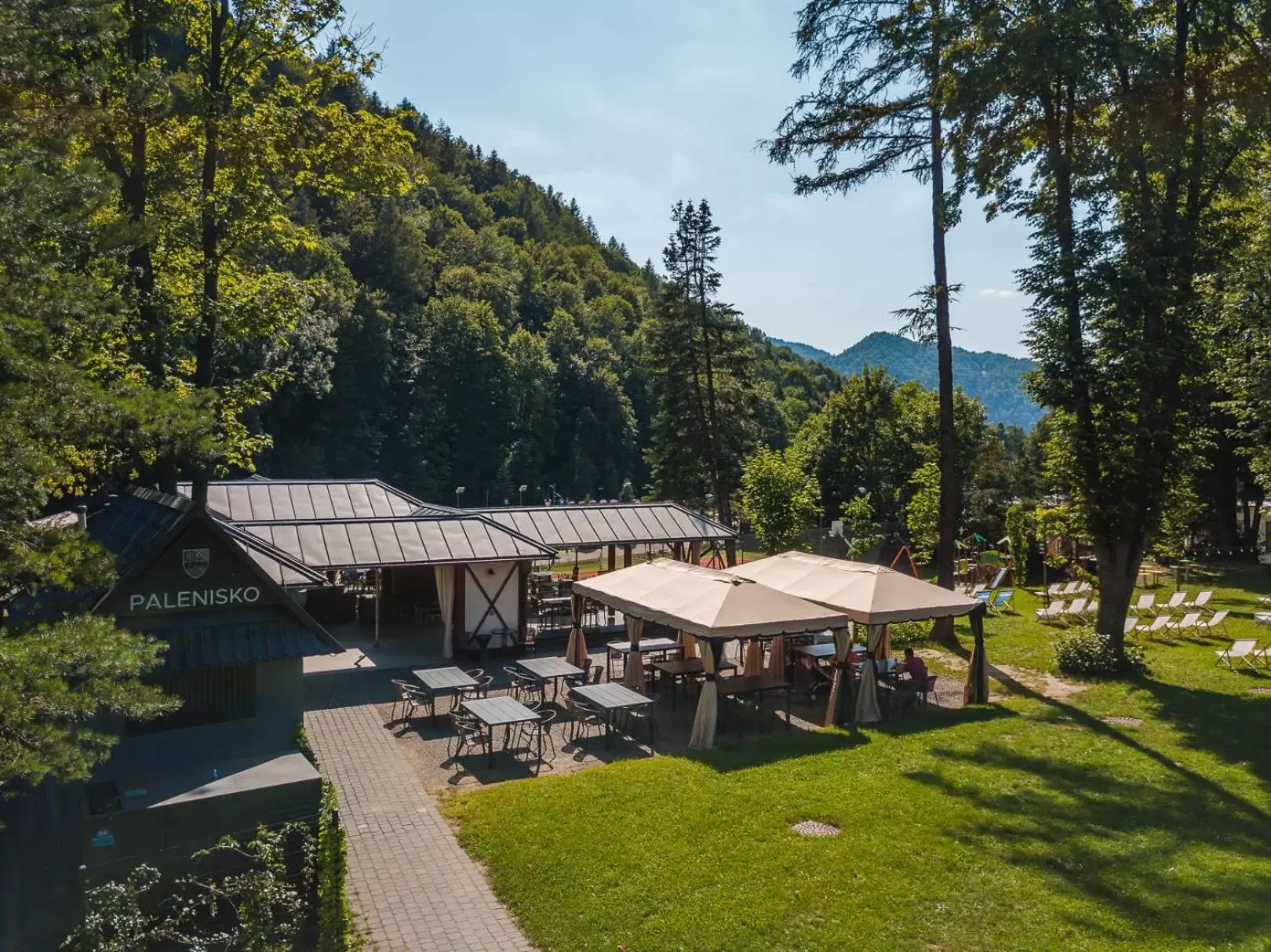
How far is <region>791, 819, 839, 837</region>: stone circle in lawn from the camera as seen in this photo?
905 cm

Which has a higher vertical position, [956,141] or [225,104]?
[956,141]

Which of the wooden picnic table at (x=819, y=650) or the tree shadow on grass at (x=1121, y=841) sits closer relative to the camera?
the tree shadow on grass at (x=1121, y=841)

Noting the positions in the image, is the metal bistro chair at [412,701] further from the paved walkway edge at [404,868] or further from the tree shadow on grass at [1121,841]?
the tree shadow on grass at [1121,841]

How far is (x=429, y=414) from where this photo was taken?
66.6 metres

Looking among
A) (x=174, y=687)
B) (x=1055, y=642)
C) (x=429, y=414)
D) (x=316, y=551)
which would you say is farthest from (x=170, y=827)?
(x=429, y=414)

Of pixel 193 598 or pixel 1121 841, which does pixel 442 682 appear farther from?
pixel 1121 841

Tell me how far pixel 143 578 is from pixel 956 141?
1661cm

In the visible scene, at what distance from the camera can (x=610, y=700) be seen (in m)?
12.5

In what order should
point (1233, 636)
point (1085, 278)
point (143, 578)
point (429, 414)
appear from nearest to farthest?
1. point (143, 578)
2. point (1085, 278)
3. point (1233, 636)
4. point (429, 414)

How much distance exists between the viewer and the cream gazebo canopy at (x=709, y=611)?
12125 millimetres

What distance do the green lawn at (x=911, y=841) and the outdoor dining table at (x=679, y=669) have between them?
2.37 metres

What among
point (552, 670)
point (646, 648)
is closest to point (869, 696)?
point (646, 648)

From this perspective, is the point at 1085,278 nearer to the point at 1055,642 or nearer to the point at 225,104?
the point at 1055,642

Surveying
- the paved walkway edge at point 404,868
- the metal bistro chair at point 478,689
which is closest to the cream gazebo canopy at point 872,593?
the metal bistro chair at point 478,689
